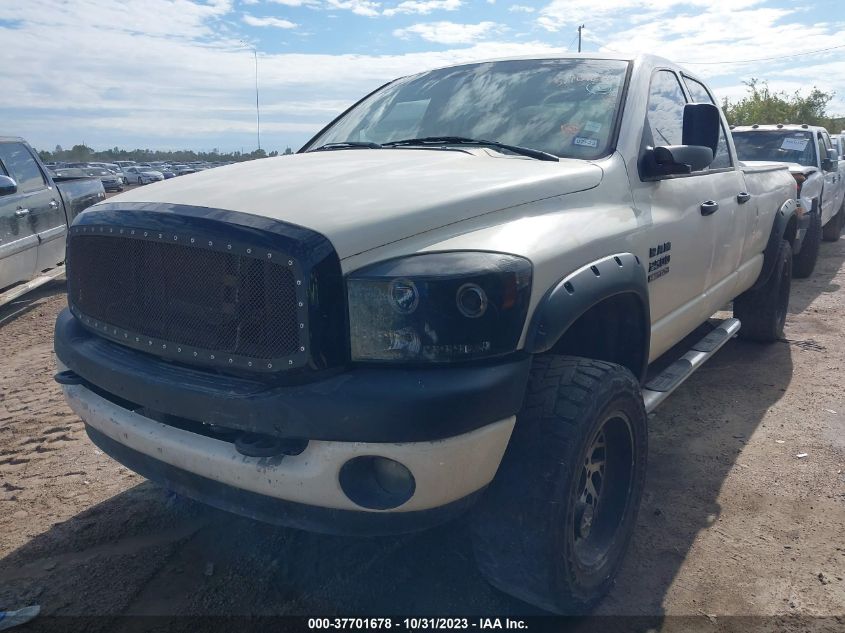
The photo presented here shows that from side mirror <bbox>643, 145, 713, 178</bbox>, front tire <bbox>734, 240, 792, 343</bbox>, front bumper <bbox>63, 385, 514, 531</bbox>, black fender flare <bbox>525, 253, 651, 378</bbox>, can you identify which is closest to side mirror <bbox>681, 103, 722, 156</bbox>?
side mirror <bbox>643, 145, 713, 178</bbox>

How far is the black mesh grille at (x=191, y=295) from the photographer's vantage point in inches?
79.7

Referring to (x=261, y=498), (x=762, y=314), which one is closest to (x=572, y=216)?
(x=261, y=498)

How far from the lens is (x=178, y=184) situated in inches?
106

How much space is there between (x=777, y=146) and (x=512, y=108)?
26.1ft

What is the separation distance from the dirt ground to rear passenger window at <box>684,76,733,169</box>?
1555 mm

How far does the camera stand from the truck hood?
212cm

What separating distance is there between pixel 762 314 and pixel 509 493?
4.15 meters

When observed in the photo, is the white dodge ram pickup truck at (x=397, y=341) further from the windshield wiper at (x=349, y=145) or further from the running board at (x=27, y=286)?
the running board at (x=27, y=286)

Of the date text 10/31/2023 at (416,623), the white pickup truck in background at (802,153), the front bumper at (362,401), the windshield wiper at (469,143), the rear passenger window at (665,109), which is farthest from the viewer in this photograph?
the white pickup truck in background at (802,153)

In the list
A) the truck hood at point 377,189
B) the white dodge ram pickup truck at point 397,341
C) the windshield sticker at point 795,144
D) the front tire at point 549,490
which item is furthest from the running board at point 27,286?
the windshield sticker at point 795,144

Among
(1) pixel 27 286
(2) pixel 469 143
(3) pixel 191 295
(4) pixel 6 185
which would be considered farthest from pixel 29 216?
(3) pixel 191 295

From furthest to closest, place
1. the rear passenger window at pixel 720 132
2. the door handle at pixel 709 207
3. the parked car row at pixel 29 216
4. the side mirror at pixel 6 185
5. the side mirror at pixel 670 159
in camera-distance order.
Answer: the parked car row at pixel 29 216 → the side mirror at pixel 6 185 → the rear passenger window at pixel 720 132 → the door handle at pixel 709 207 → the side mirror at pixel 670 159

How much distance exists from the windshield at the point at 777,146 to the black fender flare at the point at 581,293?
7907 mm

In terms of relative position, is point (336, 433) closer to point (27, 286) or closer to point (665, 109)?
point (665, 109)
